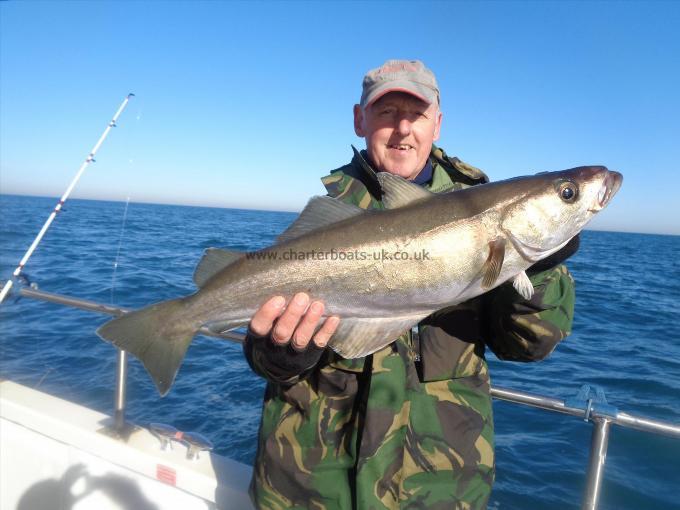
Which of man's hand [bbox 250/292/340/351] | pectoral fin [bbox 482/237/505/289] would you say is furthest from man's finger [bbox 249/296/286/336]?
pectoral fin [bbox 482/237/505/289]

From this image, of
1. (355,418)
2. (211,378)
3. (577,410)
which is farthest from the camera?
(211,378)

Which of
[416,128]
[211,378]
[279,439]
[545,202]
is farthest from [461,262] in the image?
[211,378]

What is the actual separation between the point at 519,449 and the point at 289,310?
6585 mm

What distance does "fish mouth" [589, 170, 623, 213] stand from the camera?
119 inches

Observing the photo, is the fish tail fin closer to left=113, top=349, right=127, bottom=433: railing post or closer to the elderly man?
the elderly man

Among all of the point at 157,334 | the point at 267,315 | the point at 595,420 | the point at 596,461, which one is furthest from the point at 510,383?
the point at 157,334

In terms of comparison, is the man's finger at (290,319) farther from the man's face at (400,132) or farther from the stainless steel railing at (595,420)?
the man's face at (400,132)

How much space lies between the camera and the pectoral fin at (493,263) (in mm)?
2871

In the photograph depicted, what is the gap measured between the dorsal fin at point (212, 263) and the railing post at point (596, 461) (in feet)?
8.76

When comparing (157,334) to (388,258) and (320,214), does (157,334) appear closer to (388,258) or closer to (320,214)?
(320,214)

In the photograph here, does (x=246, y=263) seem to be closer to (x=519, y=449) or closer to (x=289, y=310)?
(x=289, y=310)

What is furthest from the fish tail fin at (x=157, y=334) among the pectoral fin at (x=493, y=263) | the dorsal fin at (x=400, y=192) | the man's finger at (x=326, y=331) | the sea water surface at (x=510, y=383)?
the sea water surface at (x=510, y=383)

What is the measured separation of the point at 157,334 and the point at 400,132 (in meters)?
2.31

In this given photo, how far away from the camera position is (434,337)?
2920mm
